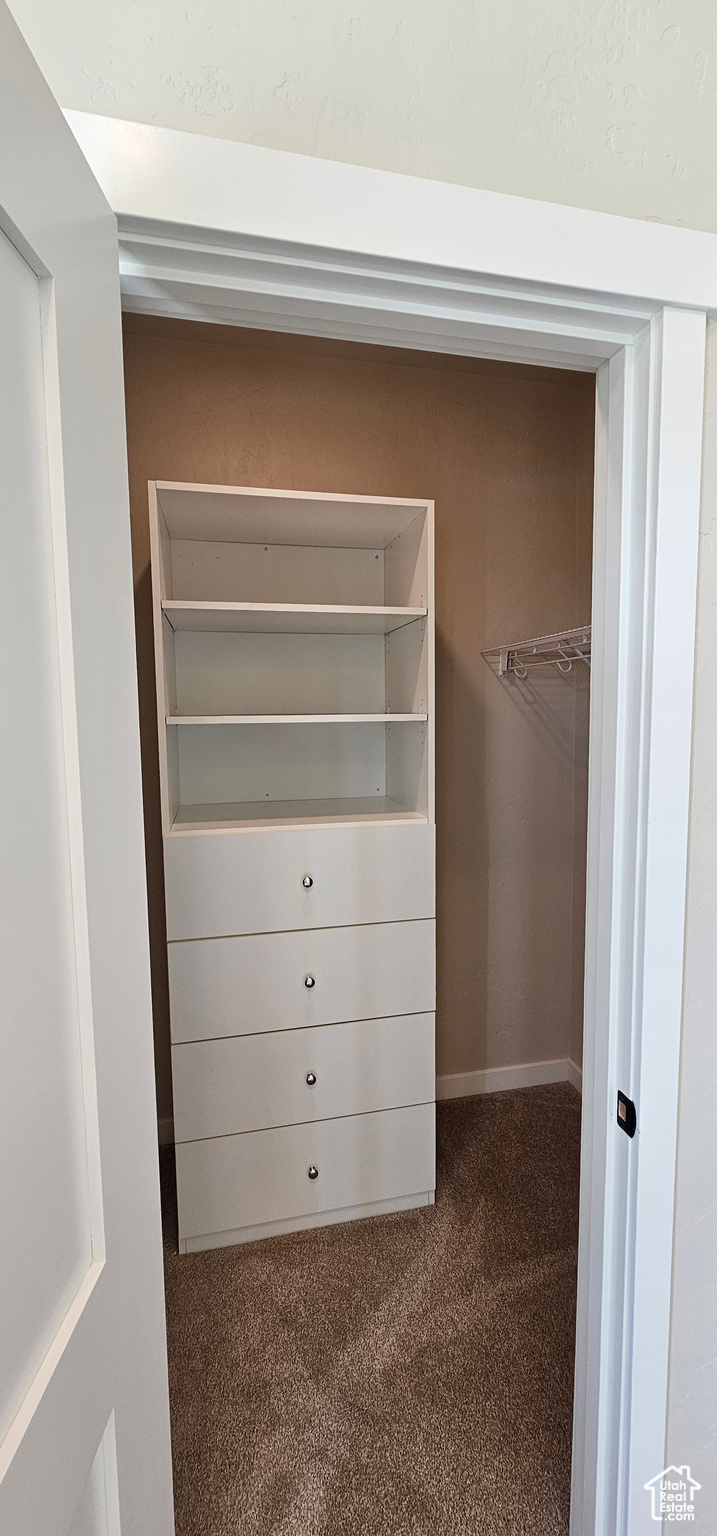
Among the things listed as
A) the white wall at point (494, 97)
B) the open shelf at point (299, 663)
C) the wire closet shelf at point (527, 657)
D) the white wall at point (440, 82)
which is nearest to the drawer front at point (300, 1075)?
the open shelf at point (299, 663)

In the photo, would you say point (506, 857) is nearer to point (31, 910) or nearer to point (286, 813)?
point (286, 813)

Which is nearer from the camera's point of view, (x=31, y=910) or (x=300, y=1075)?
(x=31, y=910)

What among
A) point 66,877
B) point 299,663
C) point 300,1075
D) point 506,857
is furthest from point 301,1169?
point 66,877

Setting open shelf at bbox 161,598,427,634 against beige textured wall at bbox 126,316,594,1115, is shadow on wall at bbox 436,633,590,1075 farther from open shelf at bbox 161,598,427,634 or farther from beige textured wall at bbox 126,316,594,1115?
open shelf at bbox 161,598,427,634

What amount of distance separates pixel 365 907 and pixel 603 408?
4.17ft

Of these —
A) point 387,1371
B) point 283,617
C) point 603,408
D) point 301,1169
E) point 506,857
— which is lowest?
point 387,1371

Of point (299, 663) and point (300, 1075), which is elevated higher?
point (299, 663)

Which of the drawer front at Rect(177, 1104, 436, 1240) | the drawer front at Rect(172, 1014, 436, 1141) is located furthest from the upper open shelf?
the drawer front at Rect(177, 1104, 436, 1240)

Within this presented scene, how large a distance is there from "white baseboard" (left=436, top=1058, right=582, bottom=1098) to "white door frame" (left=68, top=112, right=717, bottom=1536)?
144 cm

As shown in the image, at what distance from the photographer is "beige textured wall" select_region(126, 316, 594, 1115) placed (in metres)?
2.08

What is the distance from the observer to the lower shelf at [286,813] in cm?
180

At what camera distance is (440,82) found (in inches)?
28.4

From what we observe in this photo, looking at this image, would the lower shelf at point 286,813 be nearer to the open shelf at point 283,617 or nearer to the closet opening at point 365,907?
the closet opening at point 365,907

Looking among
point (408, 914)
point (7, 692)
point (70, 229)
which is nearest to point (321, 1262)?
point (408, 914)
